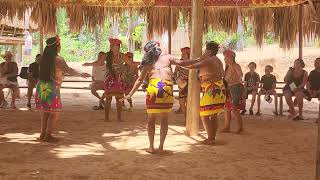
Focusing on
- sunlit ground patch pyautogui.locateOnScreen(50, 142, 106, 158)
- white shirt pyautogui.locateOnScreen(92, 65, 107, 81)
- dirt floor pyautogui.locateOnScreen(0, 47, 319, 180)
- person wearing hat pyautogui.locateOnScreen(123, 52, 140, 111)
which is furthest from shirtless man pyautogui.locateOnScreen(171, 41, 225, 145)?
white shirt pyautogui.locateOnScreen(92, 65, 107, 81)

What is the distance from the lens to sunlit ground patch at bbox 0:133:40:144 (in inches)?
276

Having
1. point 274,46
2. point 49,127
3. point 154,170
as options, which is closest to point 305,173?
point 154,170

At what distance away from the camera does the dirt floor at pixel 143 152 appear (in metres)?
5.05

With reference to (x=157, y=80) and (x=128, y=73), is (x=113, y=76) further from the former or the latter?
(x=157, y=80)

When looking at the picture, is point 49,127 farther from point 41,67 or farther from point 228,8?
point 228,8

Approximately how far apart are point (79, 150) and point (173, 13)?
283 inches

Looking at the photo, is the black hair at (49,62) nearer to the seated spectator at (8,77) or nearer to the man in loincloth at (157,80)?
the man in loincloth at (157,80)

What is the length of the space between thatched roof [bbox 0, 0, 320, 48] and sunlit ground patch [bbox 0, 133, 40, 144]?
5.12 m

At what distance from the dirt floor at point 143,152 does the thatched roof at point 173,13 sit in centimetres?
310

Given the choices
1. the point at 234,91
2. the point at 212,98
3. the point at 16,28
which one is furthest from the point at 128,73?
the point at 16,28

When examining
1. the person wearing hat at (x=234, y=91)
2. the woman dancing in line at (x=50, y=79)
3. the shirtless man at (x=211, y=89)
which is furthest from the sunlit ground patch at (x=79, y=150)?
the person wearing hat at (x=234, y=91)

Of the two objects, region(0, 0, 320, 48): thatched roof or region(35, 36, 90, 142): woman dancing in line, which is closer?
region(35, 36, 90, 142): woman dancing in line

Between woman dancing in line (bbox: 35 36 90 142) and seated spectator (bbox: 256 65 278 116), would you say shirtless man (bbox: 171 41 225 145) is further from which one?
seated spectator (bbox: 256 65 278 116)

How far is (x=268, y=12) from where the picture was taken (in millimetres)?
12234
